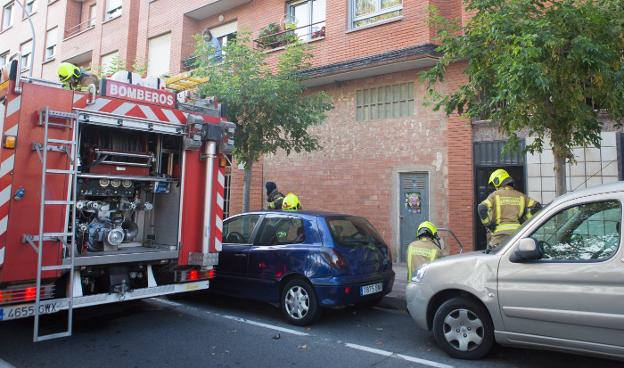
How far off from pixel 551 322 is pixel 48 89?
5142 millimetres

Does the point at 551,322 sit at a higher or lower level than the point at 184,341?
higher

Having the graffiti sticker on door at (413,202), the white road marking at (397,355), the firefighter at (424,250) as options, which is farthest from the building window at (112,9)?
the white road marking at (397,355)

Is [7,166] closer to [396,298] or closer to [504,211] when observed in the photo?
[396,298]

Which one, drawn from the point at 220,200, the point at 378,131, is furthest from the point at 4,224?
the point at 378,131

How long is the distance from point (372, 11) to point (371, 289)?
767 centimetres

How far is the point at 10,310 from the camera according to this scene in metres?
4.32

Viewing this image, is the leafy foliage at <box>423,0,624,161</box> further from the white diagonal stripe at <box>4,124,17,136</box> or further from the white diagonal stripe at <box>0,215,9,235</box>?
the white diagonal stripe at <box>0,215,9,235</box>

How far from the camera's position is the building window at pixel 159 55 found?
16547 millimetres

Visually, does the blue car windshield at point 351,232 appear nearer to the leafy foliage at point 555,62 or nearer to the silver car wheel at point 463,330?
the silver car wheel at point 463,330

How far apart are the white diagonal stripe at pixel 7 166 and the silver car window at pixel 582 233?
4.86 m

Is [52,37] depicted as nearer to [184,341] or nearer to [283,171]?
[283,171]

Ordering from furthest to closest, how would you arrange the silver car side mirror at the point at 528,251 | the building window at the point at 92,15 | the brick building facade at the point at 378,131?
1. the building window at the point at 92,15
2. the brick building facade at the point at 378,131
3. the silver car side mirror at the point at 528,251

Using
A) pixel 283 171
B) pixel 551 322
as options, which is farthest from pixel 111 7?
pixel 551 322

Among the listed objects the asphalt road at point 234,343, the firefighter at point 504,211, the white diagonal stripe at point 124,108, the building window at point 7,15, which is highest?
the building window at point 7,15
